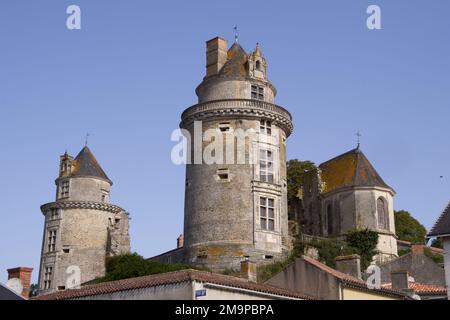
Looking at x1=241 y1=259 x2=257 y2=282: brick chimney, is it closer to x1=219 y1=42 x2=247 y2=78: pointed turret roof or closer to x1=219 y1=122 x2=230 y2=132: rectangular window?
x1=219 y1=122 x2=230 y2=132: rectangular window

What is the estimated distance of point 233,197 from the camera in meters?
43.6

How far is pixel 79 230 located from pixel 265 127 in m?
15.4

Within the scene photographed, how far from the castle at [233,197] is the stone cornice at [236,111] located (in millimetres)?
62

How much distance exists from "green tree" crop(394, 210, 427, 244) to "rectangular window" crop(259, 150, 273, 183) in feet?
75.1

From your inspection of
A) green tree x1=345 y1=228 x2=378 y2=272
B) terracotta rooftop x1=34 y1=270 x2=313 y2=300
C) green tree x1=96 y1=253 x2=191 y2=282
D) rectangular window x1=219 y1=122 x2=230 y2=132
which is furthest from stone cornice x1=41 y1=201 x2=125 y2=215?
terracotta rooftop x1=34 y1=270 x2=313 y2=300

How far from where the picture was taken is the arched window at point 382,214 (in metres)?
51.0

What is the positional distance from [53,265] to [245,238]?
51.1 ft

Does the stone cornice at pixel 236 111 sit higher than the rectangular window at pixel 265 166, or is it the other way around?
the stone cornice at pixel 236 111

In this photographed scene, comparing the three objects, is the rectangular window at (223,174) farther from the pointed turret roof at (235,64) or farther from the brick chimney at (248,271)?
the brick chimney at (248,271)

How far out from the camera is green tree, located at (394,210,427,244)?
6425 cm

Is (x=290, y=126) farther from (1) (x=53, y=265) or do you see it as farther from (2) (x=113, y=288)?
(2) (x=113, y=288)

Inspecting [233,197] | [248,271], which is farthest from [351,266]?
[233,197]

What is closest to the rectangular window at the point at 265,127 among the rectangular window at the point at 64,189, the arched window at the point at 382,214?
the arched window at the point at 382,214
